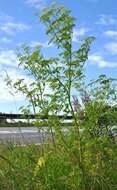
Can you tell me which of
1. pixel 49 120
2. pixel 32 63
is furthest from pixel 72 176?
pixel 32 63

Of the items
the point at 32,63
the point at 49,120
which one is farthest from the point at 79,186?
the point at 32,63

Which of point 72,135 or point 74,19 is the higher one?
point 74,19

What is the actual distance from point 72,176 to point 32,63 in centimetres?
112

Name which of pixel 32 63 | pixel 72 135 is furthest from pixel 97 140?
pixel 32 63

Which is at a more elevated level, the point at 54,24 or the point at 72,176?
the point at 54,24

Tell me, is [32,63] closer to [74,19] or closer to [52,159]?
[74,19]

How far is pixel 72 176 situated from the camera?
19.0ft

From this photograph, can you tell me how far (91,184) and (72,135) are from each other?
497 millimetres

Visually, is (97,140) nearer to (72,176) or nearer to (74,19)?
(72,176)

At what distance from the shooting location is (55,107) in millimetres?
5832

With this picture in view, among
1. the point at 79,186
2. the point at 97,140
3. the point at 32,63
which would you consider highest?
the point at 32,63

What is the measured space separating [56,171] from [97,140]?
581mm

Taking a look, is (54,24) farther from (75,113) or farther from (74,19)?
(75,113)

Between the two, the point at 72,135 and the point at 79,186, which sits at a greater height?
the point at 72,135
